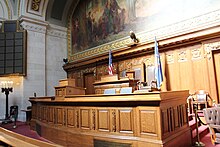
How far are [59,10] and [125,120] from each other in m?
10.1

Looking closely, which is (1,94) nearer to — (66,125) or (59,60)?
(59,60)

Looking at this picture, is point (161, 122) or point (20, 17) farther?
point (20, 17)

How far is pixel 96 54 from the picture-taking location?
10242 millimetres

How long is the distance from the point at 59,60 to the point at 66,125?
7541 millimetres

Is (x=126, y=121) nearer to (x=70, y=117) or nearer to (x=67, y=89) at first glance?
(x=70, y=117)

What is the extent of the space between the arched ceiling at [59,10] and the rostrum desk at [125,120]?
8020 mm

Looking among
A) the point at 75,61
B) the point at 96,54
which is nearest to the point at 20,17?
the point at 75,61

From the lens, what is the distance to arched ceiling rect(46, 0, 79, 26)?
447 inches

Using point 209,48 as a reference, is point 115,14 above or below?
above

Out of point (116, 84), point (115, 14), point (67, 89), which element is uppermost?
point (115, 14)

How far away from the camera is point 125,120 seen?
355 cm

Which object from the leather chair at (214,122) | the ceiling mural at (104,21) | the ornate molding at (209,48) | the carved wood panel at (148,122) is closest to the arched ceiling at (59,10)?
the ceiling mural at (104,21)

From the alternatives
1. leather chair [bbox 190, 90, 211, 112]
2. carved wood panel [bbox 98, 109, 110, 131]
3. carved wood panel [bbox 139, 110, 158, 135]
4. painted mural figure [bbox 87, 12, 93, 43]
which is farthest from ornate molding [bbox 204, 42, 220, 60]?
painted mural figure [bbox 87, 12, 93, 43]

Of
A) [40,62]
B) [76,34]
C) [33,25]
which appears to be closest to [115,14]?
[76,34]
